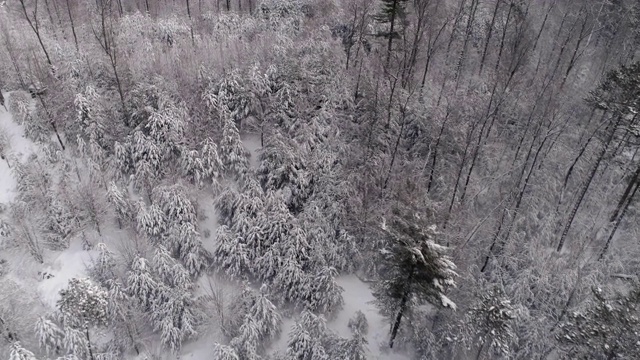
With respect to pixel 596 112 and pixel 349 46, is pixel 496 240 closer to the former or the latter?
pixel 596 112

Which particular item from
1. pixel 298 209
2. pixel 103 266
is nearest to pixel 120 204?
pixel 103 266

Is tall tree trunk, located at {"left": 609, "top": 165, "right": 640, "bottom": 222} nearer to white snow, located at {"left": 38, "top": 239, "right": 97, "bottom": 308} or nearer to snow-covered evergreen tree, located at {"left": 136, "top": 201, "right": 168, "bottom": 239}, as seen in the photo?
snow-covered evergreen tree, located at {"left": 136, "top": 201, "right": 168, "bottom": 239}

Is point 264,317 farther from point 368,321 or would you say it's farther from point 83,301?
point 83,301

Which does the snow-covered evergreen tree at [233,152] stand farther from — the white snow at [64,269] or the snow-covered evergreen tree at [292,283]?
the white snow at [64,269]

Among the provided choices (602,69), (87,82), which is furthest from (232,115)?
(602,69)

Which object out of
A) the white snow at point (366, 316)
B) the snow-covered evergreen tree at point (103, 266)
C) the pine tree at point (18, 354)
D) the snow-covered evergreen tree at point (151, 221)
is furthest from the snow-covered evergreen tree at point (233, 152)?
the pine tree at point (18, 354)
